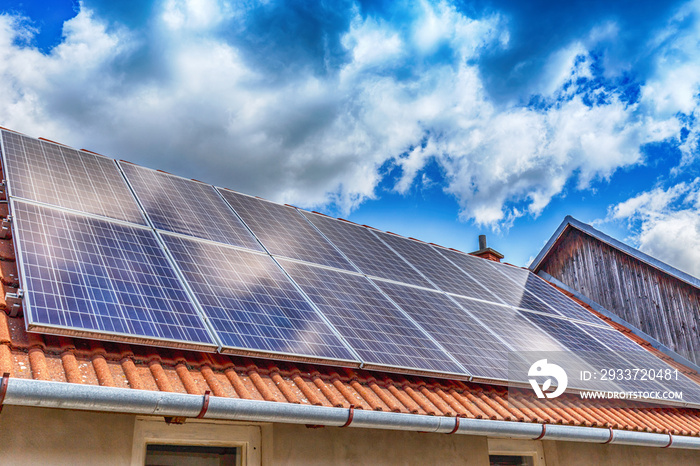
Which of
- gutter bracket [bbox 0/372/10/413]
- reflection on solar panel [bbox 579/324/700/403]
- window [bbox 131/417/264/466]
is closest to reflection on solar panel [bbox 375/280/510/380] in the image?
window [bbox 131/417/264/466]

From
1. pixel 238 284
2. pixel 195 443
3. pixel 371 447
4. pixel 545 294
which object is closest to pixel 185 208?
pixel 238 284

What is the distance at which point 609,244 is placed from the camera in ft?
51.8

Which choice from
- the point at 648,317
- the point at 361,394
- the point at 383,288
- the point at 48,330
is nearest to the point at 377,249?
the point at 383,288

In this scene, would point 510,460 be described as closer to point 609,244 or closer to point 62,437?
point 62,437

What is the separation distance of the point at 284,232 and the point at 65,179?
3125 millimetres

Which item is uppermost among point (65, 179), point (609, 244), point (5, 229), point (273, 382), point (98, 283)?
point (609, 244)

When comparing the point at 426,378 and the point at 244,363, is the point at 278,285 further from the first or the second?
the point at 426,378

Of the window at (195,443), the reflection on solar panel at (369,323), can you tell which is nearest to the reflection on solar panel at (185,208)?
the reflection on solar panel at (369,323)

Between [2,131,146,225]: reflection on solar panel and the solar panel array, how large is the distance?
0.03 metres

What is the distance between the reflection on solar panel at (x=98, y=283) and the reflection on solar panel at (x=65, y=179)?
39 centimetres

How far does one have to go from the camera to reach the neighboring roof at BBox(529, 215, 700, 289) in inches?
544

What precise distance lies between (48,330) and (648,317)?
13765mm

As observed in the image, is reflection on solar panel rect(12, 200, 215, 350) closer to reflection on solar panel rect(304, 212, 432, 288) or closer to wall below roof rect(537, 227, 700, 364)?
reflection on solar panel rect(304, 212, 432, 288)

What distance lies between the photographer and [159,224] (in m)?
7.25
